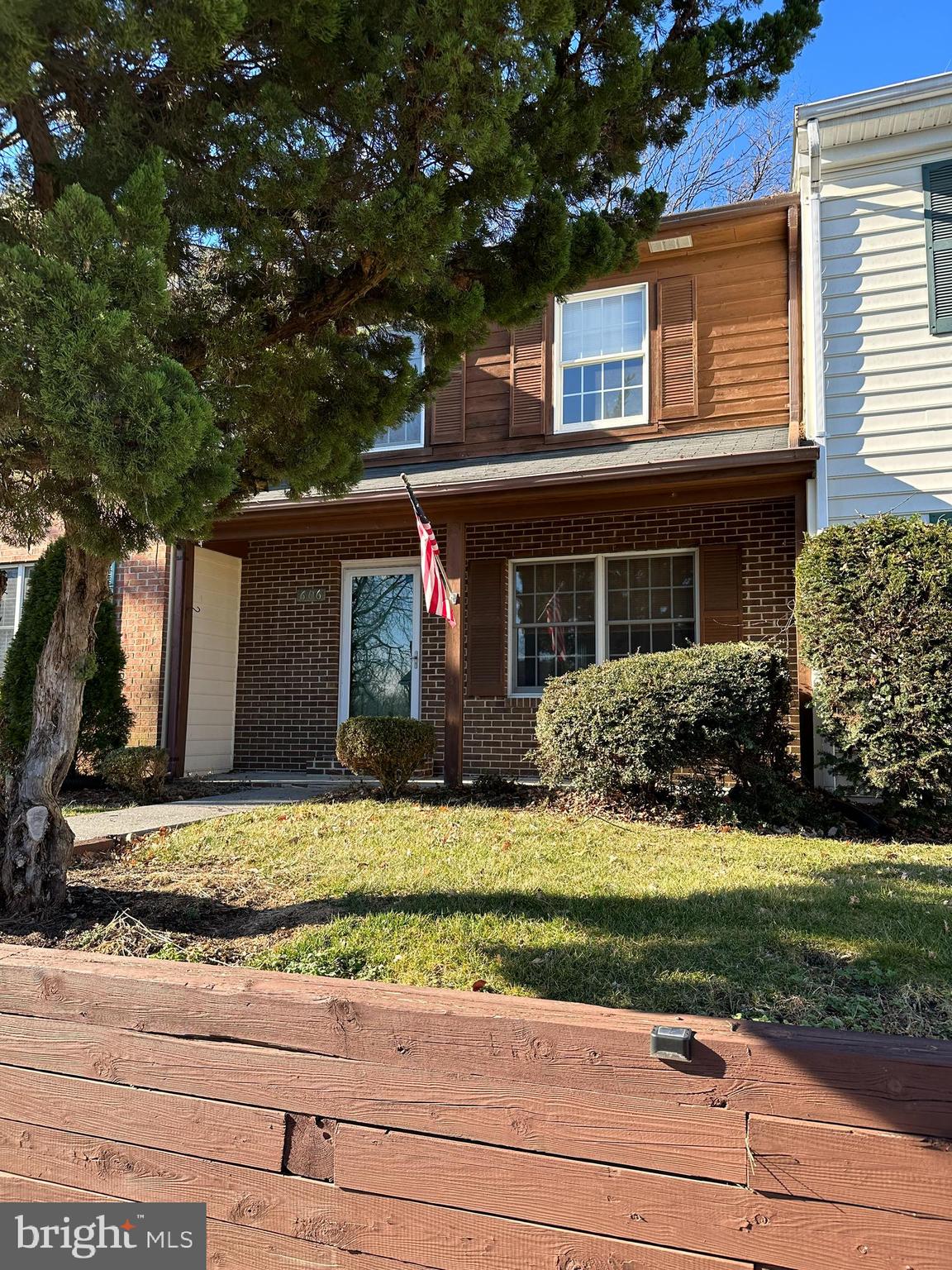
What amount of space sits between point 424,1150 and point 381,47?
331 cm

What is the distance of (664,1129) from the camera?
1656mm

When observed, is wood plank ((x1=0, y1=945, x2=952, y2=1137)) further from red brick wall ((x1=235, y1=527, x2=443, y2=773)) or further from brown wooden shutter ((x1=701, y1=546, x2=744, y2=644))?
red brick wall ((x1=235, y1=527, x2=443, y2=773))

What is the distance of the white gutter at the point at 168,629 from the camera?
10.2 m

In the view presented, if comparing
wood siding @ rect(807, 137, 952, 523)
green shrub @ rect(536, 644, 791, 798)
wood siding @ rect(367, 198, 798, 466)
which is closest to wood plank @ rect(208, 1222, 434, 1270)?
green shrub @ rect(536, 644, 791, 798)

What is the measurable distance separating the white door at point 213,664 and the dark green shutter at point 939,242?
26.6ft

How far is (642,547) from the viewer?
9844mm

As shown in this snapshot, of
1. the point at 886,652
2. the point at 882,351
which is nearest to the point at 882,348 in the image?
the point at 882,351

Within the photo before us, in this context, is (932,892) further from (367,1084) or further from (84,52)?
(84,52)

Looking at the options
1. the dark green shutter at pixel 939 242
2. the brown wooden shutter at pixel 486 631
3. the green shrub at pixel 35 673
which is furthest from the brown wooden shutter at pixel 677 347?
the green shrub at pixel 35 673

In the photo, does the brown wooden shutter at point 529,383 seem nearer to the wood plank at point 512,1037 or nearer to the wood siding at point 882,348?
the wood siding at point 882,348

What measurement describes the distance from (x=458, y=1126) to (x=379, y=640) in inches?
367

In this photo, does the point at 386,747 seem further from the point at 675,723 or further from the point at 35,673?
the point at 35,673

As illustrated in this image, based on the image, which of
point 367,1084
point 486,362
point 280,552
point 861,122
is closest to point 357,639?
point 280,552

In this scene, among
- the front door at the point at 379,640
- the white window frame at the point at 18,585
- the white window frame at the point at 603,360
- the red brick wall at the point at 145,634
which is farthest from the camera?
the white window frame at the point at 18,585
